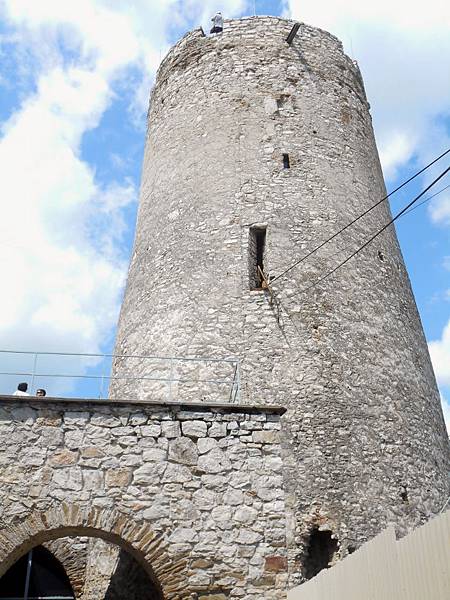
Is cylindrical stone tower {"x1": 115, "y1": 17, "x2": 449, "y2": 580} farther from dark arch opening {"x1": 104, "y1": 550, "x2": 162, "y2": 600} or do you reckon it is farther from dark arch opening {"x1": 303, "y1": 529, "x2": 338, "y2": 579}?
dark arch opening {"x1": 104, "y1": 550, "x2": 162, "y2": 600}

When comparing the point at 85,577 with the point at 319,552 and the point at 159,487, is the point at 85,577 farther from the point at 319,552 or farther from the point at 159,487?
the point at 159,487

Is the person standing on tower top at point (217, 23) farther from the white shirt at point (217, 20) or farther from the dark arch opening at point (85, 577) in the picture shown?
the dark arch opening at point (85, 577)

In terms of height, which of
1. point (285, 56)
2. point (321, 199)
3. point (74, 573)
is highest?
point (285, 56)

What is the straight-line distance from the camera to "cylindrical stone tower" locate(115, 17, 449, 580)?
35.2 ft

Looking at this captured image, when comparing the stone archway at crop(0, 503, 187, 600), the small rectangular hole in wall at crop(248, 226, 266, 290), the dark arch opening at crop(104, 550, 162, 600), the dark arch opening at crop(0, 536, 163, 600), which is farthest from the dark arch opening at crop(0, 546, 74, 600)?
the small rectangular hole in wall at crop(248, 226, 266, 290)

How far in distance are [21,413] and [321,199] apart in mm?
7660

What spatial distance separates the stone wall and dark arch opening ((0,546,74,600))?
169 inches

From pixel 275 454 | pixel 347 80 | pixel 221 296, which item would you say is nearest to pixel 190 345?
pixel 221 296

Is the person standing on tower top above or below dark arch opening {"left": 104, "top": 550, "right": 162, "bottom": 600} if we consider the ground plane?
above

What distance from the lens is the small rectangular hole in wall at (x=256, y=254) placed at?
12180mm

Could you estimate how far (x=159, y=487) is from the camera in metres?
7.53

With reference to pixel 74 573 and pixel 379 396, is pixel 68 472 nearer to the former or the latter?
pixel 74 573

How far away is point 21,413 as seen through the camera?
25.2 ft

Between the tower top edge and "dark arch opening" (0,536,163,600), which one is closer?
"dark arch opening" (0,536,163,600)
